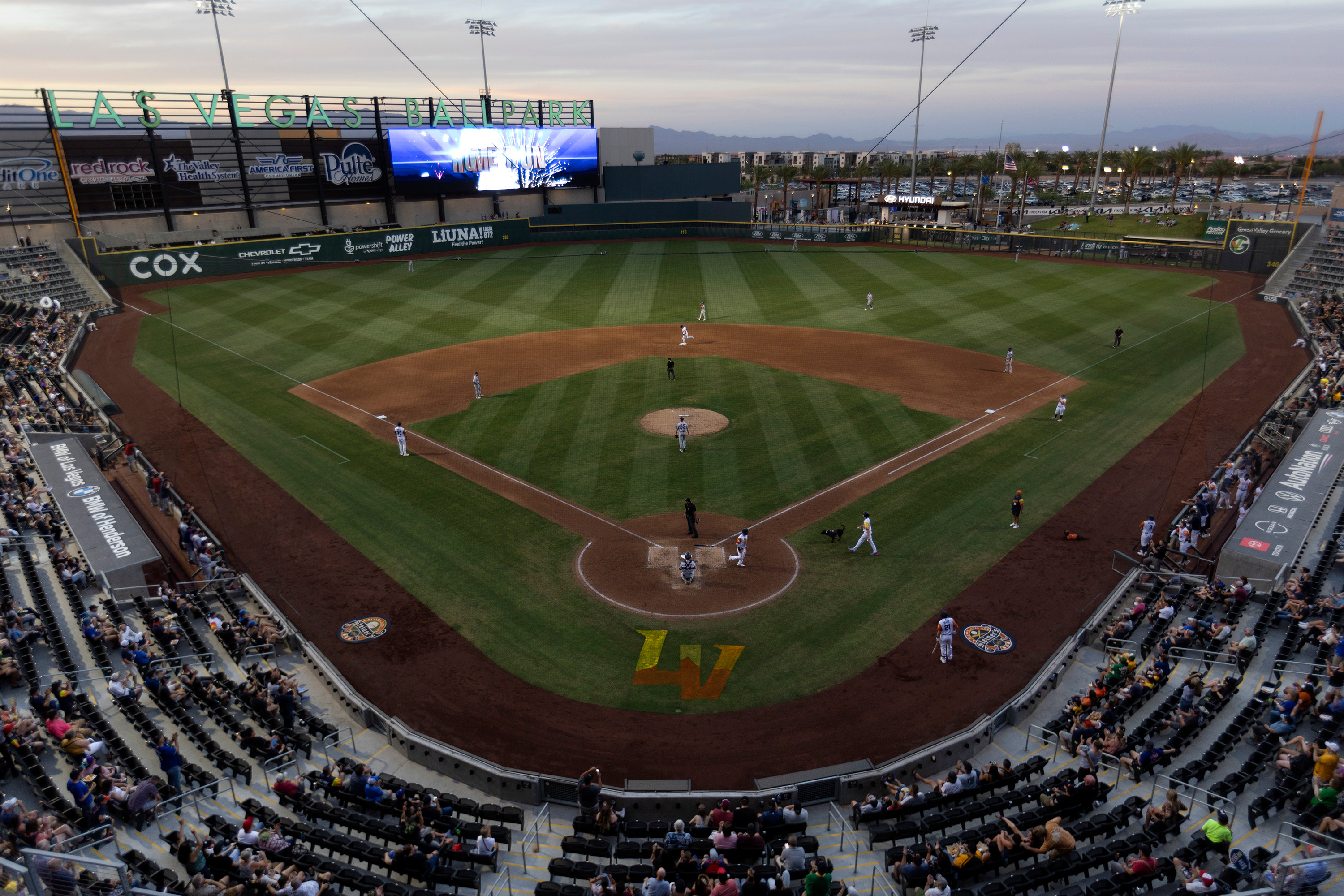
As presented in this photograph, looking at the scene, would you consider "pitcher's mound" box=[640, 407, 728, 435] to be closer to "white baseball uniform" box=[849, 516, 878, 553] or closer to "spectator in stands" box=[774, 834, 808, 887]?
"white baseball uniform" box=[849, 516, 878, 553]

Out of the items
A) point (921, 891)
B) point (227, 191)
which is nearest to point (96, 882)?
point (921, 891)

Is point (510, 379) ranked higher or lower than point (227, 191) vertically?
lower

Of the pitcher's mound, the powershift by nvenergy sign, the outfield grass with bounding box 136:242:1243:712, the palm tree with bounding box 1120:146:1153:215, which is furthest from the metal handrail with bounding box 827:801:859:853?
the palm tree with bounding box 1120:146:1153:215

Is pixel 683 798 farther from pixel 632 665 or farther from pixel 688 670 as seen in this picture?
pixel 632 665

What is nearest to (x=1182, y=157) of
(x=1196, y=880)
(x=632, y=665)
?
(x=632, y=665)

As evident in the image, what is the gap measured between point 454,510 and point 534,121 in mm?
69104

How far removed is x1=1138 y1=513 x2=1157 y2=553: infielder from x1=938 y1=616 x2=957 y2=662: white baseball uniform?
8.05 meters

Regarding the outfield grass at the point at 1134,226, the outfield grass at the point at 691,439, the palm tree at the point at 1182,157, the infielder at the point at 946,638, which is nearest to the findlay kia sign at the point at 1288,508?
the infielder at the point at 946,638

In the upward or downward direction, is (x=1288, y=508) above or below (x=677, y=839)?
above

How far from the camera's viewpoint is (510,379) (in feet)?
127

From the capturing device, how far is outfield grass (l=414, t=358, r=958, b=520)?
2650 centimetres

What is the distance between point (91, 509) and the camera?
23.3m

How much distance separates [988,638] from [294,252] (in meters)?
64.9

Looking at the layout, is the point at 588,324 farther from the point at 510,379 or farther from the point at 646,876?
the point at 646,876
